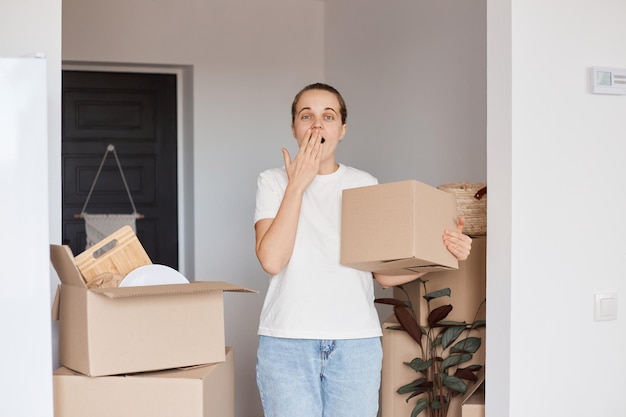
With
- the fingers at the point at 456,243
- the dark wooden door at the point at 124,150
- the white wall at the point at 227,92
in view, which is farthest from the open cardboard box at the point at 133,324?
the dark wooden door at the point at 124,150

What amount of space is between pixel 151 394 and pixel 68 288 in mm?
323

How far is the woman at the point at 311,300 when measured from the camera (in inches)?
80.0

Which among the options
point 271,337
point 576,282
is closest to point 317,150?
point 271,337

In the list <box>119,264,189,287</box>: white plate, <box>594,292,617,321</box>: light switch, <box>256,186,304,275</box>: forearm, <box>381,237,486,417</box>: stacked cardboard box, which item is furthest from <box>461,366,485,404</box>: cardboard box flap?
<box>119,264,189,287</box>: white plate

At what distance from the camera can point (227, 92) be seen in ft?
15.5

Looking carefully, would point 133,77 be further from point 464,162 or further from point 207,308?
point 207,308

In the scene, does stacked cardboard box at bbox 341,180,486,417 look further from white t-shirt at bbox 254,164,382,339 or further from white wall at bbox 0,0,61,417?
white wall at bbox 0,0,61,417

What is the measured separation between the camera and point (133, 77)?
4805mm

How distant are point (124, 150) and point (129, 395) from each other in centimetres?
303

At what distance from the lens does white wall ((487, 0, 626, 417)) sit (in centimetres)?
227

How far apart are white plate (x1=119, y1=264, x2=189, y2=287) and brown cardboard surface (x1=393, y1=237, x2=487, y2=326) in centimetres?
102

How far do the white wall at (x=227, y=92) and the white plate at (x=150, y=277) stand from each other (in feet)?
8.46

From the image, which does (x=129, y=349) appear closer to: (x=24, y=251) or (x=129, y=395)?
(x=129, y=395)

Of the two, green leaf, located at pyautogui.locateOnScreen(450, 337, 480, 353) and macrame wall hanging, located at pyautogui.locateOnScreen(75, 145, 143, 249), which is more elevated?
macrame wall hanging, located at pyautogui.locateOnScreen(75, 145, 143, 249)
